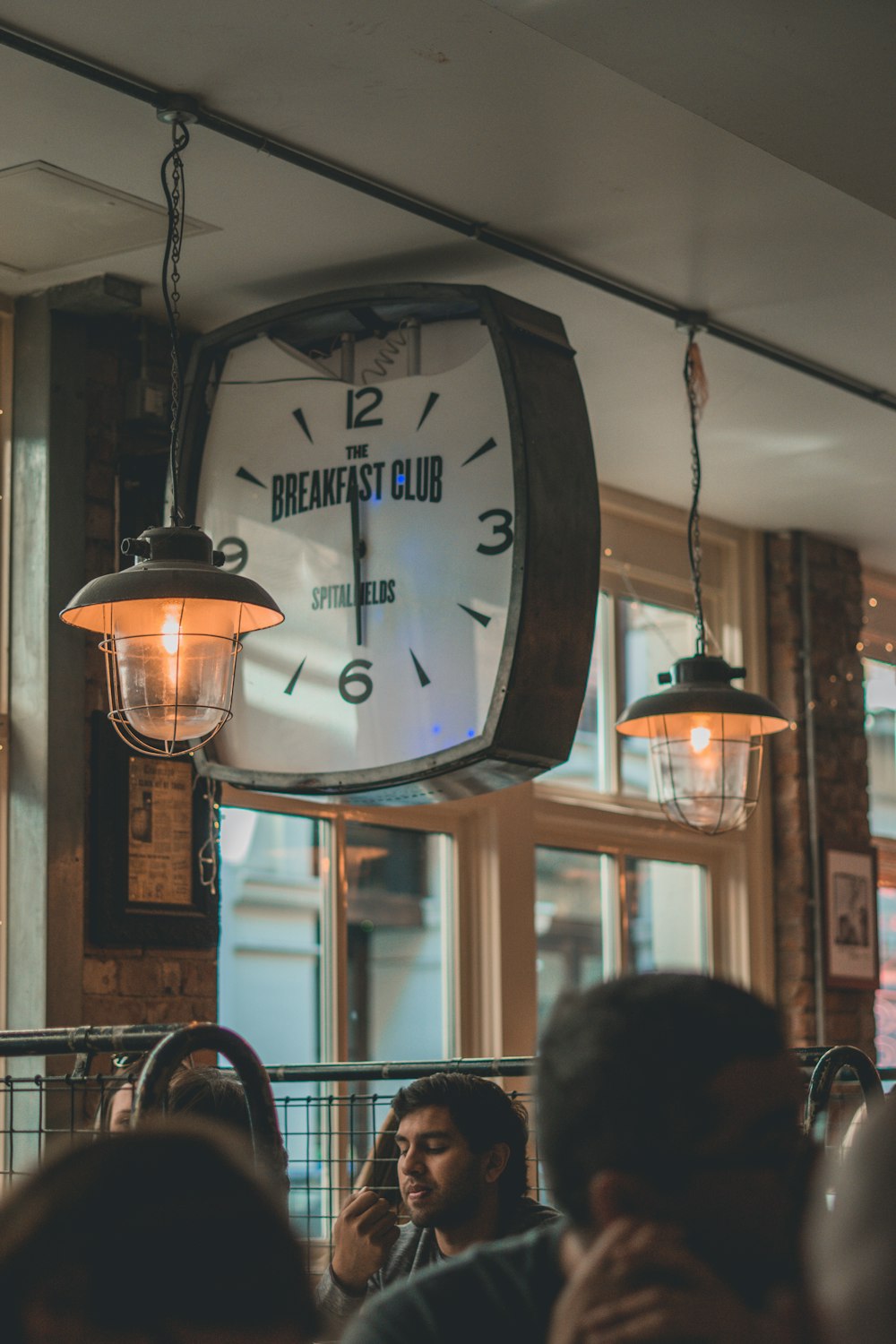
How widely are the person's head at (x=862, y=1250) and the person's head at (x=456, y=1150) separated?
2163mm

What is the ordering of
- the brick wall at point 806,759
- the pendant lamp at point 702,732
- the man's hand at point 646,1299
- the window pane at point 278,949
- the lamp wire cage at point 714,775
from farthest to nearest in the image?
the brick wall at point 806,759
the window pane at point 278,949
the lamp wire cage at point 714,775
the pendant lamp at point 702,732
the man's hand at point 646,1299

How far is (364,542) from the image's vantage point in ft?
13.8

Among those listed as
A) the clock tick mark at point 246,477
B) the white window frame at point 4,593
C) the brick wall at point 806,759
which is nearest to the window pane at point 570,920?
the brick wall at point 806,759

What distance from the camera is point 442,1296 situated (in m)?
1.43

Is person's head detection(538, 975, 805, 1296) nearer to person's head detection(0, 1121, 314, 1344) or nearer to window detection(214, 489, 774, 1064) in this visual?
person's head detection(0, 1121, 314, 1344)

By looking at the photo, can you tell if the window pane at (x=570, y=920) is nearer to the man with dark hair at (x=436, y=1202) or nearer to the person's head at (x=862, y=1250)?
the man with dark hair at (x=436, y=1202)

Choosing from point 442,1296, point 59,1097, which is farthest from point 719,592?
point 442,1296

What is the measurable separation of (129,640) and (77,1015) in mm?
1208

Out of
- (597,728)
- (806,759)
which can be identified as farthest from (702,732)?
(806,759)

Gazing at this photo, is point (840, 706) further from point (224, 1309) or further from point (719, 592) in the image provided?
point (224, 1309)

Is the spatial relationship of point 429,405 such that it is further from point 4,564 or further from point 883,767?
point 883,767

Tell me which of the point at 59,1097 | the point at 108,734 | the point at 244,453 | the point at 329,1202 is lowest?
the point at 329,1202

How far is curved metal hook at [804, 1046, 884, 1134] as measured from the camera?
3080mm

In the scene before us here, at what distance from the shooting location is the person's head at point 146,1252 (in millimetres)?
877
